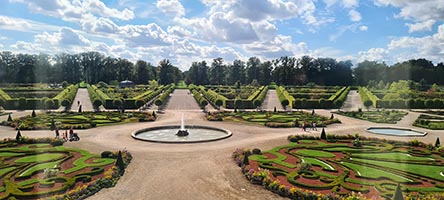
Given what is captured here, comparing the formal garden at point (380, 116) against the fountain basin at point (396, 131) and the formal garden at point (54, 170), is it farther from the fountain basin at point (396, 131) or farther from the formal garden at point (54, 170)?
the formal garden at point (54, 170)

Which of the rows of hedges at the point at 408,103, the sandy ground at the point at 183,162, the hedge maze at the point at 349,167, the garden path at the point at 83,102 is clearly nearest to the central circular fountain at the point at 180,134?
the sandy ground at the point at 183,162

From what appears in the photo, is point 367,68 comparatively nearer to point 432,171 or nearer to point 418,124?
point 418,124

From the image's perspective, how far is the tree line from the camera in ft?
376

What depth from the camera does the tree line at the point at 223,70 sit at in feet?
376

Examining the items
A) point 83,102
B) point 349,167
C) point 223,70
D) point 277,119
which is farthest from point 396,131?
point 223,70

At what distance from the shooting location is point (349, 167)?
20.6 m

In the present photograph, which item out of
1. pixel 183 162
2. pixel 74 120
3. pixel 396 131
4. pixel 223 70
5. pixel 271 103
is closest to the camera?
pixel 183 162

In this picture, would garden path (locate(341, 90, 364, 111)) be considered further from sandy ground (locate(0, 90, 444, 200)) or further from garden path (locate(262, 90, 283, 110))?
sandy ground (locate(0, 90, 444, 200))

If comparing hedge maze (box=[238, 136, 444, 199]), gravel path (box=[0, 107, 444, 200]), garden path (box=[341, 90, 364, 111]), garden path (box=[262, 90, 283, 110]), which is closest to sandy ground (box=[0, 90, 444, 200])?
gravel path (box=[0, 107, 444, 200])

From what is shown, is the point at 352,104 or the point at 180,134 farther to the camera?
the point at 352,104

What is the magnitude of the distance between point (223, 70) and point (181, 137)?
354 ft

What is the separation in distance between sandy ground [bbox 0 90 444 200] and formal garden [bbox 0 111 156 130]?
1.47 m

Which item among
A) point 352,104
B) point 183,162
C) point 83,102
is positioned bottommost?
point 183,162

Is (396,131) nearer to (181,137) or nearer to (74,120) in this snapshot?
(181,137)
